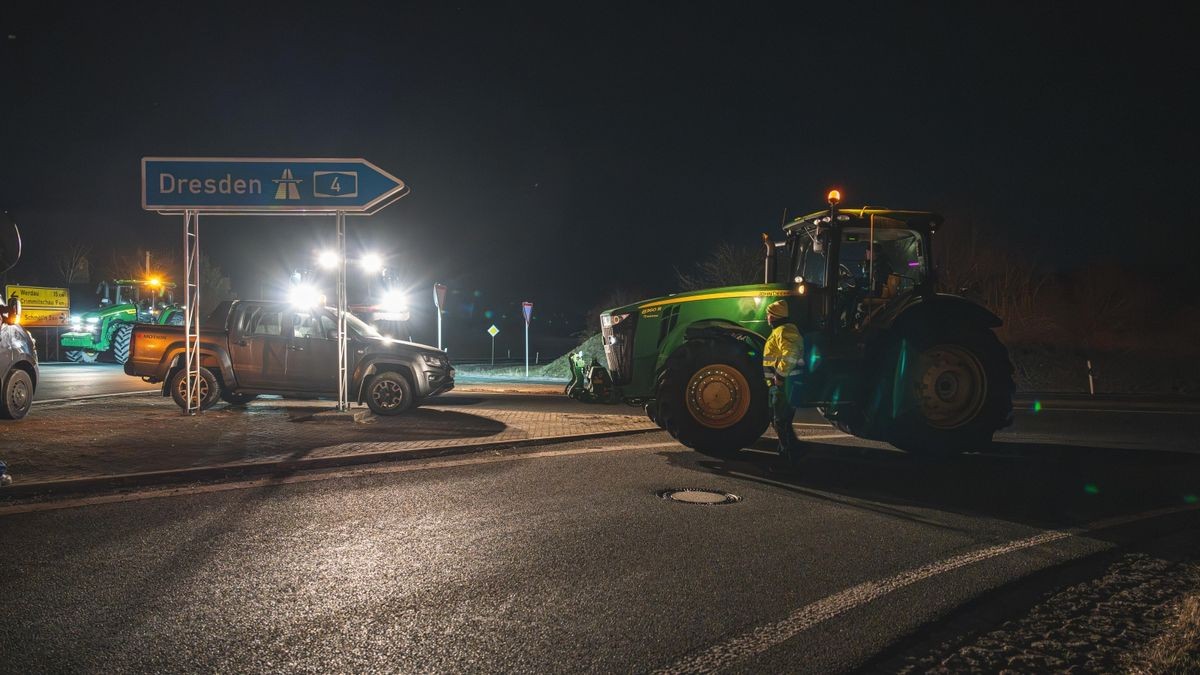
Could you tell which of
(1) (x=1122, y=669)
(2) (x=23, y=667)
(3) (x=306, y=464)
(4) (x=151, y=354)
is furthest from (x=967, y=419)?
(4) (x=151, y=354)

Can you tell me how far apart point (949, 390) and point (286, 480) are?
299 inches

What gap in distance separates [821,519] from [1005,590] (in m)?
1.79

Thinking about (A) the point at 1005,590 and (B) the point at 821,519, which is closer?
(A) the point at 1005,590

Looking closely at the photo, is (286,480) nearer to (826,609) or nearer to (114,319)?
(826,609)

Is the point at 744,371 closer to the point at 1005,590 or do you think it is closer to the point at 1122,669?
the point at 1005,590

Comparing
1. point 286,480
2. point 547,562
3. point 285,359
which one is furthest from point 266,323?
point 547,562

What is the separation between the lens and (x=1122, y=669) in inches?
137

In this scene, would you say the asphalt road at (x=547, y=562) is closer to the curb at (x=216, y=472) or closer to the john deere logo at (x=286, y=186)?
the curb at (x=216, y=472)

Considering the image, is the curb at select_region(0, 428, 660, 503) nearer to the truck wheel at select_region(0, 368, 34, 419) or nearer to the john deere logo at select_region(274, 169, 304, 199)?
the truck wheel at select_region(0, 368, 34, 419)

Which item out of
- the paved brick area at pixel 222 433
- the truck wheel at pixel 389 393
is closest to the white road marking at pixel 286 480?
the paved brick area at pixel 222 433

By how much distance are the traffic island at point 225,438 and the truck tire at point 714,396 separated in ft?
7.07

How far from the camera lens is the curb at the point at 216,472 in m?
7.08

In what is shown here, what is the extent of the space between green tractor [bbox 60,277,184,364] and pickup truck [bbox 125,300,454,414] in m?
17.8

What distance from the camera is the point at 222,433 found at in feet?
35.0
